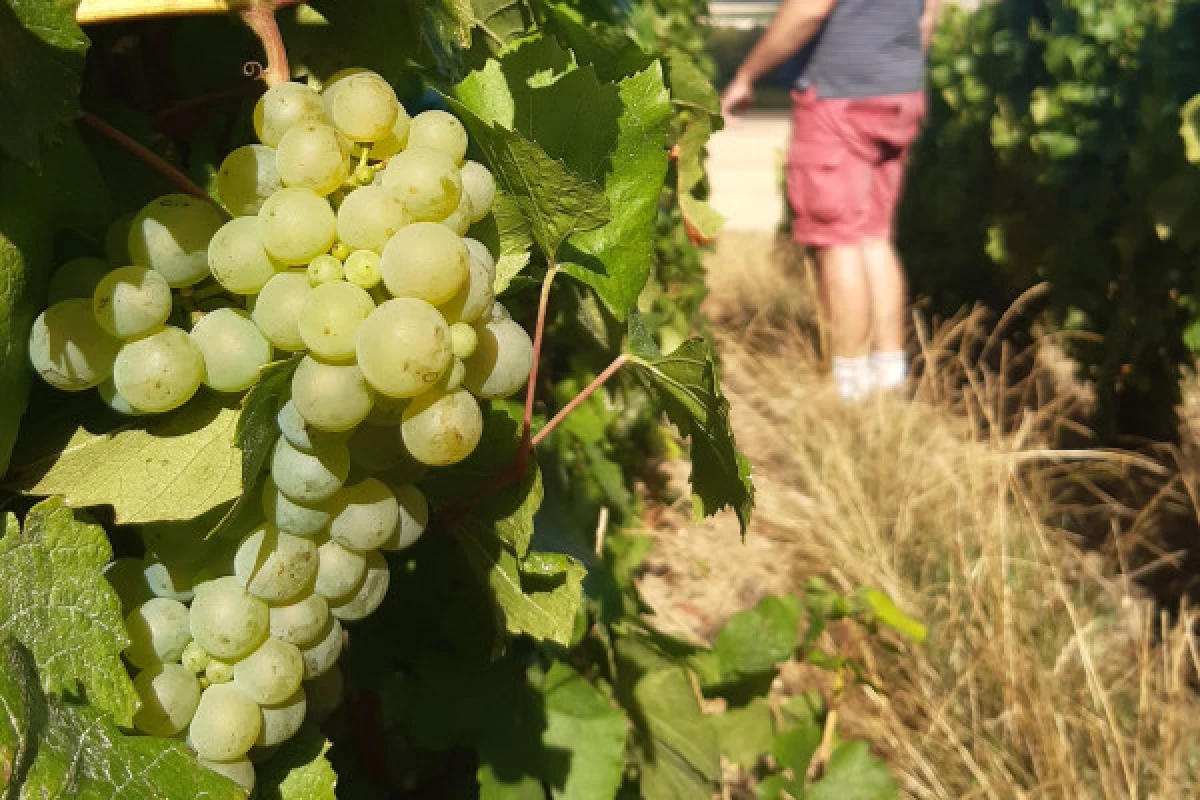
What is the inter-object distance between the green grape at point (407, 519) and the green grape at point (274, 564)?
46mm

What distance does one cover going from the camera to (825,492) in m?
2.91

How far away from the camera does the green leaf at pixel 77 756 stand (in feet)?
1.57

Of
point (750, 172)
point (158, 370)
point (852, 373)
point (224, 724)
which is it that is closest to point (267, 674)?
point (224, 724)

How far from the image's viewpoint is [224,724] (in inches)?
23.6

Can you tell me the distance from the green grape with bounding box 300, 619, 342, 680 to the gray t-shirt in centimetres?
329

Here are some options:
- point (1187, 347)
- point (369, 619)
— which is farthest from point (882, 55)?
point (369, 619)

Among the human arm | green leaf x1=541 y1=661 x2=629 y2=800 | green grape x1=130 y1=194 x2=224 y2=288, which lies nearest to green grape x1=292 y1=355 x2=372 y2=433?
green grape x1=130 y1=194 x2=224 y2=288

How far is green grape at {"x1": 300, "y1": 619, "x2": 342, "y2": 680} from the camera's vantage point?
65cm

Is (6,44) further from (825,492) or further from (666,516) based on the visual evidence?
(666,516)

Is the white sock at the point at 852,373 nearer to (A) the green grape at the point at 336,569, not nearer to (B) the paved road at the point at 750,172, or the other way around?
(B) the paved road at the point at 750,172

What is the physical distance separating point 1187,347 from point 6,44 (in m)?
3.16

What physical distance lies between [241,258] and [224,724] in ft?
0.83

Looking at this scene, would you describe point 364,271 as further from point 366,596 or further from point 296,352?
point 366,596

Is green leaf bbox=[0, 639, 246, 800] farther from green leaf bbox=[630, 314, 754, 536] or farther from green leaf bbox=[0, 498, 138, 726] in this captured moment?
green leaf bbox=[630, 314, 754, 536]
